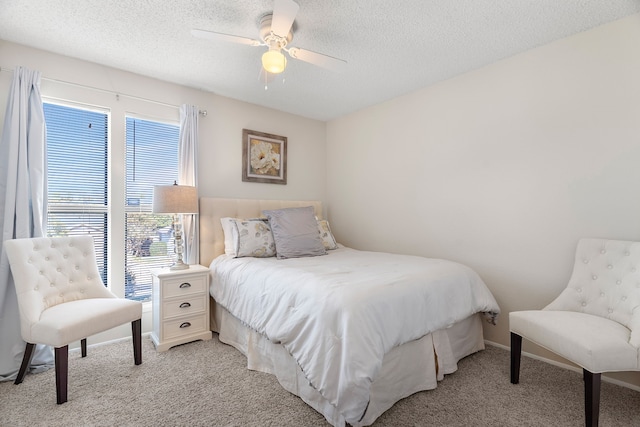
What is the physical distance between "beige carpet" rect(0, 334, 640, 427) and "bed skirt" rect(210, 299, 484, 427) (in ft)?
0.19

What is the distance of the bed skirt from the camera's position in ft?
5.70

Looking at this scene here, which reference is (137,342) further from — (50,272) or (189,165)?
(189,165)

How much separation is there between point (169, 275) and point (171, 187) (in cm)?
77

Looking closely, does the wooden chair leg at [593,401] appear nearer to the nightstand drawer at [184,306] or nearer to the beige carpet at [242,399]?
the beige carpet at [242,399]

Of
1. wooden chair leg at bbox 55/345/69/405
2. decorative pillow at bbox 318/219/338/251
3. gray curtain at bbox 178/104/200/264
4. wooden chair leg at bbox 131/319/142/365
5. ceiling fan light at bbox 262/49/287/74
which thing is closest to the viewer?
wooden chair leg at bbox 55/345/69/405

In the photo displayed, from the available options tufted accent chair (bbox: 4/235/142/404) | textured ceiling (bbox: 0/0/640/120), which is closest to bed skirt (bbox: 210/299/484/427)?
tufted accent chair (bbox: 4/235/142/404)

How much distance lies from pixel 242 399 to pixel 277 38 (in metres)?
2.38

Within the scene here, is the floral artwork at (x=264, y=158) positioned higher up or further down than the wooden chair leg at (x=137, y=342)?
higher up

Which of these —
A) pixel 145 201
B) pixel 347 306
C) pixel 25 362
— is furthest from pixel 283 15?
pixel 25 362

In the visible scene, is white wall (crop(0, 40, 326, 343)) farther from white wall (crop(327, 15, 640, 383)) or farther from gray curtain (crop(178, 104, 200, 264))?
white wall (crop(327, 15, 640, 383))

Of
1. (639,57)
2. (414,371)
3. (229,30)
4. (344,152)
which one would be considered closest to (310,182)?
(344,152)

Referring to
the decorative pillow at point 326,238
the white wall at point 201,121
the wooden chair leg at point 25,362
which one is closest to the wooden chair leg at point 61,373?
the wooden chair leg at point 25,362

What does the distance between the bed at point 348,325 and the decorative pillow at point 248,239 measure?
0.66ft

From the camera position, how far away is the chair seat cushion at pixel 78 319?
1.84m
